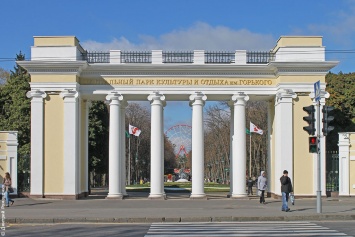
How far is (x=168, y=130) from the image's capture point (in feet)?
290

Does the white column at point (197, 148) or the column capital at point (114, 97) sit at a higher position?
the column capital at point (114, 97)

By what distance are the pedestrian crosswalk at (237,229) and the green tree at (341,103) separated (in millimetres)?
33446

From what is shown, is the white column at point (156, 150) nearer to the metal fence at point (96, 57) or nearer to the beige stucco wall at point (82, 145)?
the metal fence at point (96, 57)

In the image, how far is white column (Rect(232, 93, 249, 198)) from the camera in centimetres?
3722

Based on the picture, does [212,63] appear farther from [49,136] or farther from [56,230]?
[56,230]

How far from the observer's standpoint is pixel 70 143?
1430 inches

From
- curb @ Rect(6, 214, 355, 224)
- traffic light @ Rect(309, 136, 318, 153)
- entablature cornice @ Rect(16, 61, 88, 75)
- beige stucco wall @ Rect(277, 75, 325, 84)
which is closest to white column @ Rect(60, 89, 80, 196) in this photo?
entablature cornice @ Rect(16, 61, 88, 75)

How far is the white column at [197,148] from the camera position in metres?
37.1

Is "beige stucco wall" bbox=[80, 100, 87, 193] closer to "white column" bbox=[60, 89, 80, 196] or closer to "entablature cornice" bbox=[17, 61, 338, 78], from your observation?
"white column" bbox=[60, 89, 80, 196]

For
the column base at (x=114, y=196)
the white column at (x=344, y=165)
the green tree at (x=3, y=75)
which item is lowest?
the column base at (x=114, y=196)

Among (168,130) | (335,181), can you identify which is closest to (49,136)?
(335,181)

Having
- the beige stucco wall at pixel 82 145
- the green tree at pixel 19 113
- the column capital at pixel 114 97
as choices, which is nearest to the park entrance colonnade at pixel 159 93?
the column capital at pixel 114 97

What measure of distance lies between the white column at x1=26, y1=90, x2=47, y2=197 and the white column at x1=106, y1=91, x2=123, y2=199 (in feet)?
13.4

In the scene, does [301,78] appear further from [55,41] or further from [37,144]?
[37,144]
